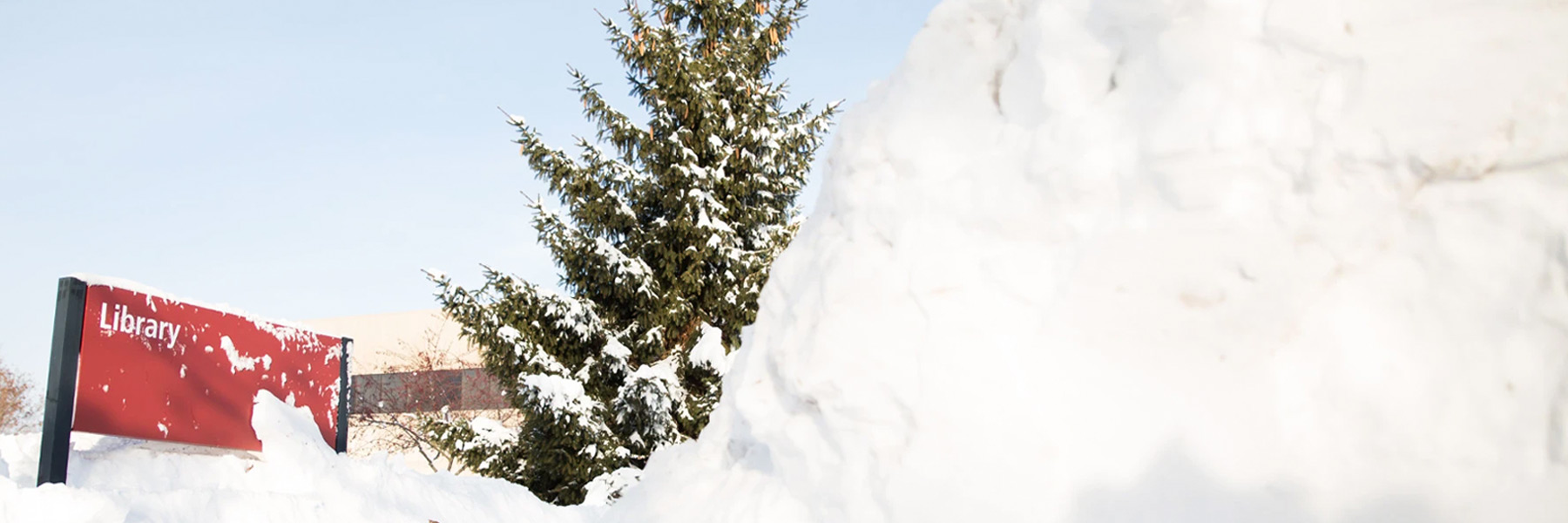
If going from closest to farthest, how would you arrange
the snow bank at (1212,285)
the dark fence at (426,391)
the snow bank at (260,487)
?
1. the snow bank at (1212,285)
2. the snow bank at (260,487)
3. the dark fence at (426,391)

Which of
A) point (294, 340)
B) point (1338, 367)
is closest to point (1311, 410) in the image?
point (1338, 367)

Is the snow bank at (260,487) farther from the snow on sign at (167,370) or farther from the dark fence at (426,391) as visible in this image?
the dark fence at (426,391)

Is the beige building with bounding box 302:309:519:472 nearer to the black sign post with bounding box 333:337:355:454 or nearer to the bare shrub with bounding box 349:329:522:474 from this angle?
the bare shrub with bounding box 349:329:522:474

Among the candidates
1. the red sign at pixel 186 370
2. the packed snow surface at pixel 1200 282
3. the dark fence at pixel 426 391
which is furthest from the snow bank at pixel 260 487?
the dark fence at pixel 426 391

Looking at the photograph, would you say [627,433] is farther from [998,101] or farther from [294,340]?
[998,101]

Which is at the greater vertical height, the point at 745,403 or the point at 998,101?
the point at 998,101

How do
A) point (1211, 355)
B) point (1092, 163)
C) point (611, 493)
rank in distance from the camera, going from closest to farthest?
point (1211, 355) → point (1092, 163) → point (611, 493)

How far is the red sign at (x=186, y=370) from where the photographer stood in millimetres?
4547

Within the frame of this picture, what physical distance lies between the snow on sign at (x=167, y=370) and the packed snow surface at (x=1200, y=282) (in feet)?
9.66

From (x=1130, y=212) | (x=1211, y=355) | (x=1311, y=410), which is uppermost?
(x=1130, y=212)

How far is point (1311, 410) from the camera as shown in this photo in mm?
2613

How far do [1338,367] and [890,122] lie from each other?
62.7 inches

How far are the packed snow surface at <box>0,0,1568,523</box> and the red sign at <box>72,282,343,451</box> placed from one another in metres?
2.98

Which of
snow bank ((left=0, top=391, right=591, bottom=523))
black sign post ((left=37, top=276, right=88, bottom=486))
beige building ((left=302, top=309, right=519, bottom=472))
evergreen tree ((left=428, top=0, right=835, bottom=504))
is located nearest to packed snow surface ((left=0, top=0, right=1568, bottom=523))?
snow bank ((left=0, top=391, right=591, bottom=523))
